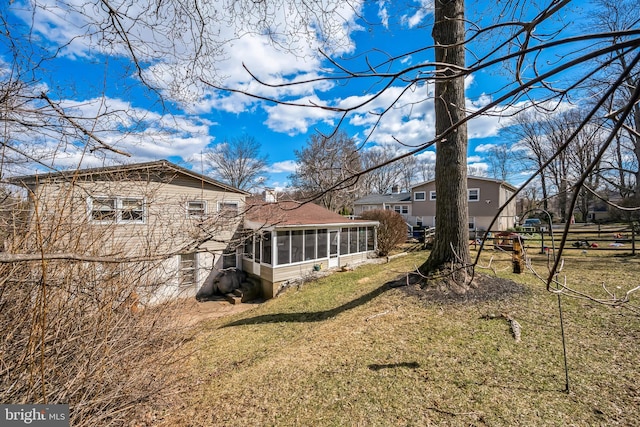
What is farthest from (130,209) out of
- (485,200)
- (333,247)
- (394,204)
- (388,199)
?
(388,199)

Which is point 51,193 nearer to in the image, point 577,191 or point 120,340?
point 120,340

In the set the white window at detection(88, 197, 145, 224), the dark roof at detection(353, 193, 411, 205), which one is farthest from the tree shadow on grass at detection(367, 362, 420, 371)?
the dark roof at detection(353, 193, 411, 205)

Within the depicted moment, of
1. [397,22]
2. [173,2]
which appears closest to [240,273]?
[173,2]

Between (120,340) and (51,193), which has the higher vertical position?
(51,193)

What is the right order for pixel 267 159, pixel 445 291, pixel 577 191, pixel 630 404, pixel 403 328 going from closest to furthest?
pixel 577 191 → pixel 630 404 → pixel 403 328 → pixel 445 291 → pixel 267 159

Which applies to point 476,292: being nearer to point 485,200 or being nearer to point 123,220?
point 123,220

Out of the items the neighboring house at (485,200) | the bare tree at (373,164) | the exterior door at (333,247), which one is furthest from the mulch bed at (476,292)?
the neighboring house at (485,200)

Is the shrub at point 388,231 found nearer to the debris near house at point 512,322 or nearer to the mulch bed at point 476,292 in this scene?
the mulch bed at point 476,292

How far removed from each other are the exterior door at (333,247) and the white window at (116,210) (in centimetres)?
917

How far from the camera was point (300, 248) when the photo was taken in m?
11.0

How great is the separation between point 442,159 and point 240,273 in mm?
9418

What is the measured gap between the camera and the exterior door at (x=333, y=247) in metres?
12.0

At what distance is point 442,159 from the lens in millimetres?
4969

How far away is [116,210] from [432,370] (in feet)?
13.0
